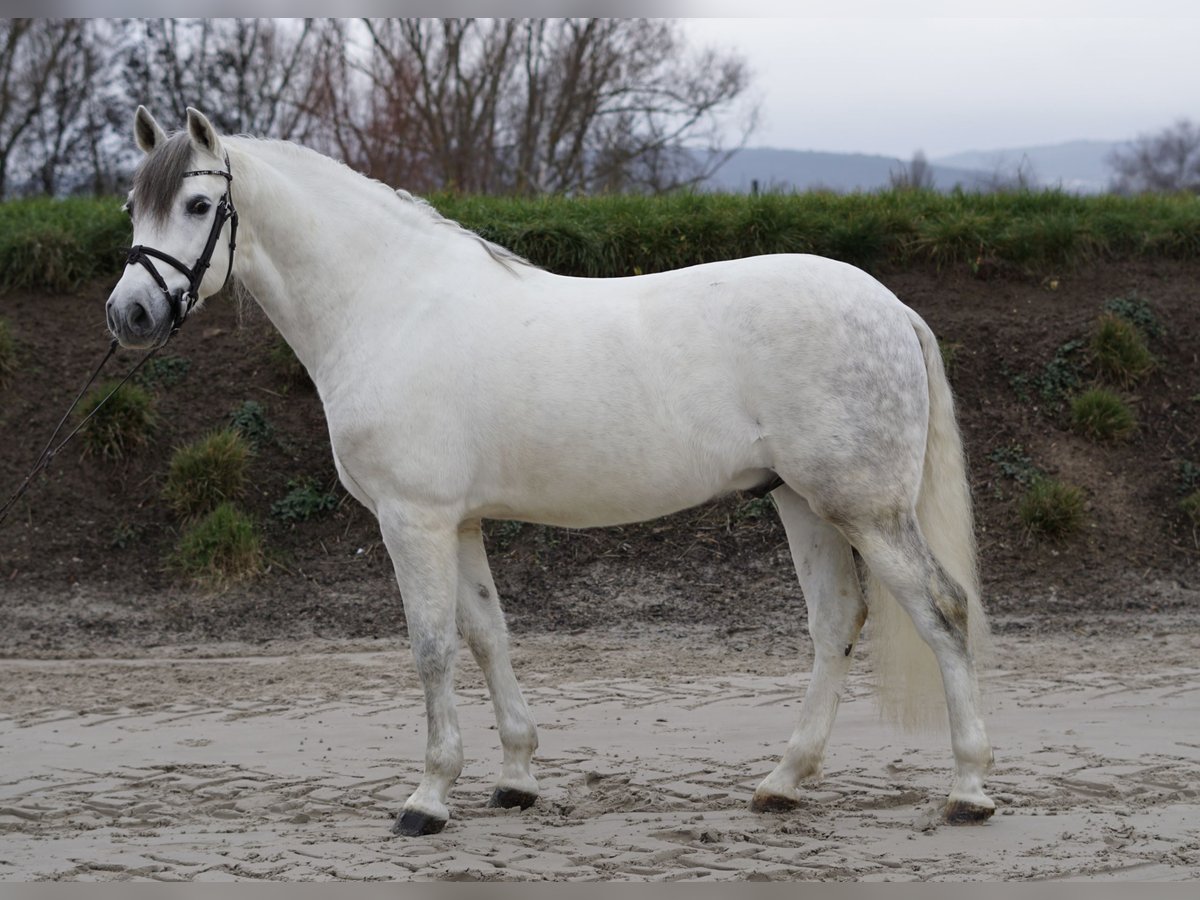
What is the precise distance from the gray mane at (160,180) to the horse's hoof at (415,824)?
2.04 meters

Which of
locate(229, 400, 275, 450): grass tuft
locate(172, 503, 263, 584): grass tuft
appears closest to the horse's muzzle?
locate(172, 503, 263, 584): grass tuft

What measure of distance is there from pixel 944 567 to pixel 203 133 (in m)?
2.77

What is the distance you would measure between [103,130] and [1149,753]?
17.6 metres

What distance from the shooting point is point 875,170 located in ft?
139

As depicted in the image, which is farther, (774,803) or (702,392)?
(774,803)

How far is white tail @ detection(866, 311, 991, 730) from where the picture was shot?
13.3 ft

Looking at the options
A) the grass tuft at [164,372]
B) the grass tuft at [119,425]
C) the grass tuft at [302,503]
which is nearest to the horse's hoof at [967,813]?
the grass tuft at [302,503]

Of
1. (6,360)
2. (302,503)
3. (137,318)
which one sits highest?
(6,360)

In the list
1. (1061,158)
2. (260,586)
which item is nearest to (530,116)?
(260,586)

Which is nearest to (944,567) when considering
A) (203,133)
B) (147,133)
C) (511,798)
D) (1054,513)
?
(511,798)

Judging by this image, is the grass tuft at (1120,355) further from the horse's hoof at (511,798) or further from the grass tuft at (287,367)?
the horse's hoof at (511,798)

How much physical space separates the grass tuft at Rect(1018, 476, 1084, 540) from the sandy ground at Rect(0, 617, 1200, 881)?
4.23 ft

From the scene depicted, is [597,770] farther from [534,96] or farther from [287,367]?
[534,96]

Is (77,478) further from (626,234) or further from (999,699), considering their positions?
(999,699)
